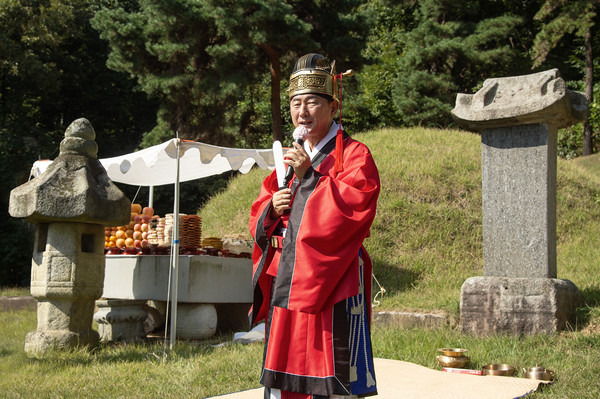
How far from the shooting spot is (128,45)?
15.9 metres

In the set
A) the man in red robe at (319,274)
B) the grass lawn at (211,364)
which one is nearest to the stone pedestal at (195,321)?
the grass lawn at (211,364)

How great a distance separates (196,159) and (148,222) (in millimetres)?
1196

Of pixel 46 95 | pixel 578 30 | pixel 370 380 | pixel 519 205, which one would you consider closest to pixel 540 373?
pixel 519 205

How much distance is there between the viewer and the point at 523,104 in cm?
564

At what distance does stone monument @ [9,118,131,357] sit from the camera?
234 inches

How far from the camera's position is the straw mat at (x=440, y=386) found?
13.6ft

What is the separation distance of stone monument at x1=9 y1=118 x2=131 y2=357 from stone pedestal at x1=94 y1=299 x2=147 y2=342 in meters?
0.97

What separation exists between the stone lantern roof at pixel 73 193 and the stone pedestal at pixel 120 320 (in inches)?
60.6

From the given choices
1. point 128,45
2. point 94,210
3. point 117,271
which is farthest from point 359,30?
point 94,210

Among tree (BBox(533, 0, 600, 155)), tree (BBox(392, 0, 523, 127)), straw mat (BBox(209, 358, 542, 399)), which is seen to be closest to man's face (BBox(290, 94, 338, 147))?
straw mat (BBox(209, 358, 542, 399))

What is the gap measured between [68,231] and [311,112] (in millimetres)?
4179

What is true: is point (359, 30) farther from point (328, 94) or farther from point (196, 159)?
point (328, 94)

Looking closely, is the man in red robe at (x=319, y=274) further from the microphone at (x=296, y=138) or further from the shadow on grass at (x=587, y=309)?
the shadow on grass at (x=587, y=309)

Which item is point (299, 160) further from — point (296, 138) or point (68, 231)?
point (68, 231)
